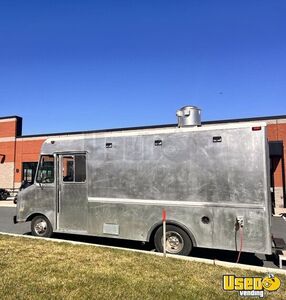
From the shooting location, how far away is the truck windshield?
31.2ft

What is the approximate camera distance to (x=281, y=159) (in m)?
22.2

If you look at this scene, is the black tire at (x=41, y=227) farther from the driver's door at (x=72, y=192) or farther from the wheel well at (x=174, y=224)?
the wheel well at (x=174, y=224)

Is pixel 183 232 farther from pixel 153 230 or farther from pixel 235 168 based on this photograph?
pixel 235 168

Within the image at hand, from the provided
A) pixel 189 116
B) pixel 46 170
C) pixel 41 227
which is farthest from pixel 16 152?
pixel 189 116

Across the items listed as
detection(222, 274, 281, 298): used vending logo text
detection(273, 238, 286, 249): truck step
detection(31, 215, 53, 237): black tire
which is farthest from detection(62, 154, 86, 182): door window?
detection(273, 238, 286, 249): truck step

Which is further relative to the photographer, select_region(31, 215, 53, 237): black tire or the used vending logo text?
select_region(31, 215, 53, 237): black tire

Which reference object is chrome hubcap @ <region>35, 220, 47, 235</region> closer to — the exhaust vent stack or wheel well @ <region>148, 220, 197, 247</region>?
wheel well @ <region>148, 220, 197, 247</region>

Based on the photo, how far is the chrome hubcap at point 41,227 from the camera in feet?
31.8

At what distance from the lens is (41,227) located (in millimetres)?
9742

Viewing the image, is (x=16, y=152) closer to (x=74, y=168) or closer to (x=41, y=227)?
(x=41, y=227)

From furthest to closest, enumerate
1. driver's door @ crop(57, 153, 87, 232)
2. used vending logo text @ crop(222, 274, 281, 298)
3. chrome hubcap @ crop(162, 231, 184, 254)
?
1. driver's door @ crop(57, 153, 87, 232)
2. chrome hubcap @ crop(162, 231, 184, 254)
3. used vending logo text @ crop(222, 274, 281, 298)

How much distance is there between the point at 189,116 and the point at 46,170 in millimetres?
4386

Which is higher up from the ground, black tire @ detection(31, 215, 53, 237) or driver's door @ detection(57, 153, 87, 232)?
driver's door @ detection(57, 153, 87, 232)

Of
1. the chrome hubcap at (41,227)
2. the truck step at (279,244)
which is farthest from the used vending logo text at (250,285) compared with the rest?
the chrome hubcap at (41,227)
